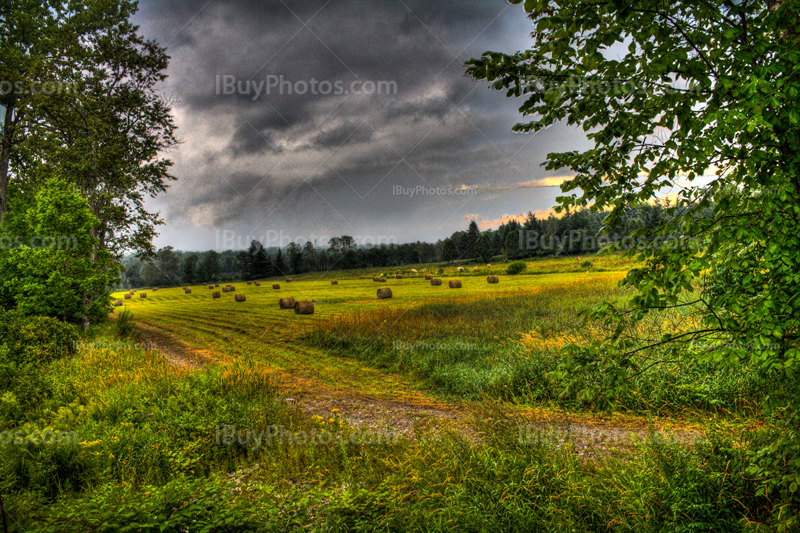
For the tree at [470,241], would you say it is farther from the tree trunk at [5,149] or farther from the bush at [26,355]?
the tree trunk at [5,149]

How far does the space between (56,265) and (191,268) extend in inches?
1185

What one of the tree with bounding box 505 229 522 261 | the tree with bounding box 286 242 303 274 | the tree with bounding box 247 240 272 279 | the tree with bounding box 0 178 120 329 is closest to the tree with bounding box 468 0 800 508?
the tree with bounding box 0 178 120 329

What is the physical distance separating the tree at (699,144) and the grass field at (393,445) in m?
0.95

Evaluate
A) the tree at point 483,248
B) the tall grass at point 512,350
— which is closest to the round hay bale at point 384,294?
the tall grass at point 512,350

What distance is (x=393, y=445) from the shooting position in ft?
19.9

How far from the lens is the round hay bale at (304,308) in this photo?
76.1 feet

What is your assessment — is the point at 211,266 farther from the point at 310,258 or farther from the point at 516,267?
the point at 516,267

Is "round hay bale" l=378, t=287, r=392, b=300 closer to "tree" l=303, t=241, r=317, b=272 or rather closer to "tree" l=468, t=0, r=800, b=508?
"tree" l=303, t=241, r=317, b=272

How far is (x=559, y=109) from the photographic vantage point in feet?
10.6

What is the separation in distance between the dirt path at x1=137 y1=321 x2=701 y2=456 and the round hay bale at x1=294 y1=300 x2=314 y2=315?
11554mm

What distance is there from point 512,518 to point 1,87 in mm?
28545

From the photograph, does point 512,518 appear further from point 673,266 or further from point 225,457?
point 225,457

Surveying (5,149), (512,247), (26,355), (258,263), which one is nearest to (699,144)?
(26,355)

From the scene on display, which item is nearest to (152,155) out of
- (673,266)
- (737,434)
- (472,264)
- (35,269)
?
(35,269)
